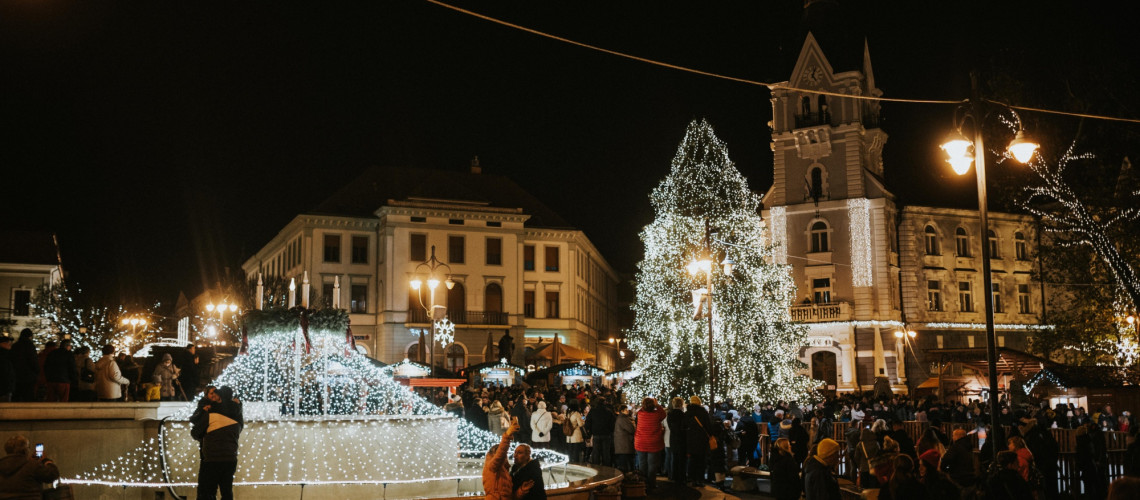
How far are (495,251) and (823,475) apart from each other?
50091 millimetres

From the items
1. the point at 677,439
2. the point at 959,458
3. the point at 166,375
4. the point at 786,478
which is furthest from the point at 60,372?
the point at 959,458

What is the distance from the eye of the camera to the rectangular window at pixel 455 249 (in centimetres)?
5734

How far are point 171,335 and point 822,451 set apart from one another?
242 ft

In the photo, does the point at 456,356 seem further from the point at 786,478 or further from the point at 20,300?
the point at 786,478

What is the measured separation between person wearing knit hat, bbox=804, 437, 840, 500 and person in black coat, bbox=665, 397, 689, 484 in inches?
299

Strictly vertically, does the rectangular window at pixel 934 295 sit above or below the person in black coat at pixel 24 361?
above

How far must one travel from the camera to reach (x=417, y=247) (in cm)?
5672

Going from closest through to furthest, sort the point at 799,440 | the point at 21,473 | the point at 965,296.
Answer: the point at 21,473
the point at 799,440
the point at 965,296

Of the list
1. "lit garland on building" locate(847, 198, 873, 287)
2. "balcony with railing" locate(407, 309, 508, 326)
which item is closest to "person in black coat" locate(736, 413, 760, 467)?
"lit garland on building" locate(847, 198, 873, 287)

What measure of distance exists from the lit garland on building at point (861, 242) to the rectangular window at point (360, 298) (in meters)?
27.5

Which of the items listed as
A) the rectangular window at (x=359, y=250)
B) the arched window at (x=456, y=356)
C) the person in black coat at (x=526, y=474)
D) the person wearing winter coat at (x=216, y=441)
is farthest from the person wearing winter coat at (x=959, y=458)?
the rectangular window at (x=359, y=250)

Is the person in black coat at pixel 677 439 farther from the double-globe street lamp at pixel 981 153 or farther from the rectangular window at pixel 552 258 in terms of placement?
the rectangular window at pixel 552 258

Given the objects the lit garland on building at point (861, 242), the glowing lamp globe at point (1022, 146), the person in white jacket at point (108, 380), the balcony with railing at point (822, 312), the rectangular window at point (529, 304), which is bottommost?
the person in white jacket at point (108, 380)

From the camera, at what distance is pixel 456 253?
57.7 m
